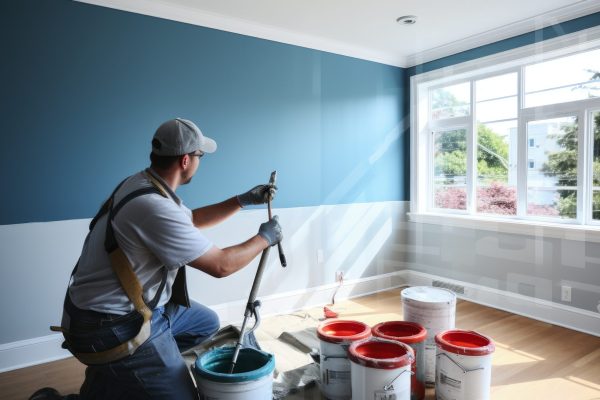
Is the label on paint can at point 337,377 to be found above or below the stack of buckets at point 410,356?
below

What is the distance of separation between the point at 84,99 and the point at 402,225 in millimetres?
3276

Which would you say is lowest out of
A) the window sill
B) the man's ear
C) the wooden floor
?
the wooden floor

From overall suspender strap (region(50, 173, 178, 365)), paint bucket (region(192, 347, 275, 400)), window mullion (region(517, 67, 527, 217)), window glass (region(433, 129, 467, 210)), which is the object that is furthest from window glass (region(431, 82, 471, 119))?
overall suspender strap (region(50, 173, 178, 365))

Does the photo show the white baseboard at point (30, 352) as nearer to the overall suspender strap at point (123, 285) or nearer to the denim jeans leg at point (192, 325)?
the denim jeans leg at point (192, 325)

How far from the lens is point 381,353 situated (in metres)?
2.09

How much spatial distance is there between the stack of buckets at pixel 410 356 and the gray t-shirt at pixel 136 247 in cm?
94

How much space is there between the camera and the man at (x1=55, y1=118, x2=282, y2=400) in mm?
1651

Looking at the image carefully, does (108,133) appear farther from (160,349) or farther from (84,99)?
(160,349)

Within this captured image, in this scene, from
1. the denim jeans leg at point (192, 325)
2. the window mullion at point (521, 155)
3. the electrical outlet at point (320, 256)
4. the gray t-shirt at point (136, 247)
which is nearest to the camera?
the gray t-shirt at point (136, 247)

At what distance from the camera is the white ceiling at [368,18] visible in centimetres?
310

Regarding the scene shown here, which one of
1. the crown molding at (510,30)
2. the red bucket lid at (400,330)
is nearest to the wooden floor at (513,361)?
the red bucket lid at (400,330)

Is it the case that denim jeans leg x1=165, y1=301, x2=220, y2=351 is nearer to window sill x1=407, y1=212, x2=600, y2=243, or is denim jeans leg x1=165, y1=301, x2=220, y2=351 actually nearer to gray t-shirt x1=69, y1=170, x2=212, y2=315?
gray t-shirt x1=69, y1=170, x2=212, y2=315

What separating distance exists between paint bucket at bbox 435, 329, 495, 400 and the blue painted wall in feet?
6.46

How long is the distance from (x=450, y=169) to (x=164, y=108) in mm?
2869
